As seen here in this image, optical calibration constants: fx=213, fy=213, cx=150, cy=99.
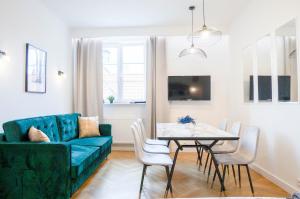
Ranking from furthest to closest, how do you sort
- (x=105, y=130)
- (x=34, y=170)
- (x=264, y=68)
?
(x=105, y=130)
(x=264, y=68)
(x=34, y=170)

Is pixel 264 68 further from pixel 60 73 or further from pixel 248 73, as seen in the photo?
pixel 60 73

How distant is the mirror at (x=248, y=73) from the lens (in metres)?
3.88

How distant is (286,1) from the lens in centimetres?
281

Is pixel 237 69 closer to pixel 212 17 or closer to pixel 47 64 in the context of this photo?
pixel 212 17

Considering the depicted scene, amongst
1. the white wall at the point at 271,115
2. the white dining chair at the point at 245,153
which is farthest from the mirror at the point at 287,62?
the white dining chair at the point at 245,153

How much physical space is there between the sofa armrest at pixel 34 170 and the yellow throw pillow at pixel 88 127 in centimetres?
185

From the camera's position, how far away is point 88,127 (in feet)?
14.0

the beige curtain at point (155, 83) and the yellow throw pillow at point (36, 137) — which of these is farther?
the beige curtain at point (155, 83)

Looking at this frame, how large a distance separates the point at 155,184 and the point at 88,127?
1925 millimetres

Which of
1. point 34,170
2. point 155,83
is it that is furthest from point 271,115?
point 34,170

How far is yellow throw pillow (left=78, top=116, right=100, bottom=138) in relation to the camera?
4215 mm

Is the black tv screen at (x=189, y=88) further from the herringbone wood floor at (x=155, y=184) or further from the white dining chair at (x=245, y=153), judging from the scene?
the white dining chair at (x=245, y=153)

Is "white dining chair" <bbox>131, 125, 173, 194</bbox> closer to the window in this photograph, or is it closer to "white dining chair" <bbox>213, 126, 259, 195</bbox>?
"white dining chair" <bbox>213, 126, 259, 195</bbox>

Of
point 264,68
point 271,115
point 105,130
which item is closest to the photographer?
point 271,115
